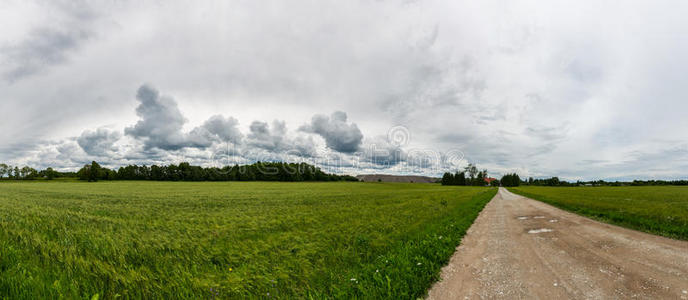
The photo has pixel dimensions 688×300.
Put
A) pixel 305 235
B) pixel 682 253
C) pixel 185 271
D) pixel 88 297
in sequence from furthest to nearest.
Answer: pixel 305 235
pixel 682 253
pixel 185 271
pixel 88 297

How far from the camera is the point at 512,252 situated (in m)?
7.50

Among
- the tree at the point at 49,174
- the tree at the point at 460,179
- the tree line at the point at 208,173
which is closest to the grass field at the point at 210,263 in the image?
the tree line at the point at 208,173

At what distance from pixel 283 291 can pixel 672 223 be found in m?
17.6

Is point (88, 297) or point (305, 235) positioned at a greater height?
point (88, 297)

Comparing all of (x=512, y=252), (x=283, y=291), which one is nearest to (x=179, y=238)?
(x=283, y=291)

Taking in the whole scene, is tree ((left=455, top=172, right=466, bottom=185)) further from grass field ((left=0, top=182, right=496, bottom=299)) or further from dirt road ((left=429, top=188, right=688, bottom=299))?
grass field ((left=0, top=182, right=496, bottom=299))

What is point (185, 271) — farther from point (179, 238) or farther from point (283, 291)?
point (179, 238)

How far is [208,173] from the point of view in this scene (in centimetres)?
13488

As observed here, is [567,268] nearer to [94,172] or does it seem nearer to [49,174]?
[94,172]

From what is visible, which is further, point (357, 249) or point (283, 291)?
point (357, 249)

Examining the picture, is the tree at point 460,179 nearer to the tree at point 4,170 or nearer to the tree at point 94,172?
the tree at point 94,172

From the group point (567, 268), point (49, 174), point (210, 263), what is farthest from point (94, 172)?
point (567, 268)

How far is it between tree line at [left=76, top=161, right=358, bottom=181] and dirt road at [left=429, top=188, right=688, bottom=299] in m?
136

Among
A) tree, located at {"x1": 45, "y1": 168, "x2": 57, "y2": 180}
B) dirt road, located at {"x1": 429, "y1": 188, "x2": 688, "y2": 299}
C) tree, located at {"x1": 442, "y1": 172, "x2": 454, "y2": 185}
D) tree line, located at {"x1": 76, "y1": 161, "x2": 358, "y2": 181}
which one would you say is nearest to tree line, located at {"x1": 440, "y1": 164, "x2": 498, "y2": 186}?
tree, located at {"x1": 442, "y1": 172, "x2": 454, "y2": 185}
